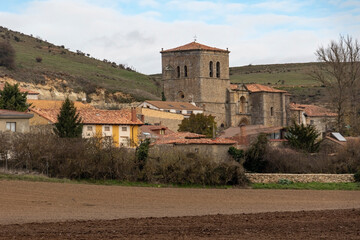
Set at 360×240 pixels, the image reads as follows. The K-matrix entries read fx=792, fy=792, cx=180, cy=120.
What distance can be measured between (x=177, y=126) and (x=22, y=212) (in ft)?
143

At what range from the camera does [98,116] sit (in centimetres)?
5675

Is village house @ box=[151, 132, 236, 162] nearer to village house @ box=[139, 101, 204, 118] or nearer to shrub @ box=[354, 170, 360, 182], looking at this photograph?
shrub @ box=[354, 170, 360, 182]

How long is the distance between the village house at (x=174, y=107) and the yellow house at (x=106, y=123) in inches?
687

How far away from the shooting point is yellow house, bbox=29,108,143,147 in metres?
54.5

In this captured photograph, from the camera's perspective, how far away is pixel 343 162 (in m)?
51.7

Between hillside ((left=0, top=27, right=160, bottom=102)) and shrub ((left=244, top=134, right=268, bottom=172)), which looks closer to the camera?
shrub ((left=244, top=134, right=268, bottom=172))

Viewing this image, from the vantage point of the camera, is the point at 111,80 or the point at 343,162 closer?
the point at 343,162

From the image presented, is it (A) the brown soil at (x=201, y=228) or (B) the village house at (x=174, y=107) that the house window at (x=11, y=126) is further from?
(B) the village house at (x=174, y=107)

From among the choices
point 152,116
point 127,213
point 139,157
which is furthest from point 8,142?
point 152,116

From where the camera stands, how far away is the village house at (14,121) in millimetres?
46625

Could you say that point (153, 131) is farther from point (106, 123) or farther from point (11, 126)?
point (11, 126)

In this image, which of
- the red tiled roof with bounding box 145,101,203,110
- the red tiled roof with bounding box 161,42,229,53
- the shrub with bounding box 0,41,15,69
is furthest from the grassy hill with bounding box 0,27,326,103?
the red tiled roof with bounding box 145,101,203,110

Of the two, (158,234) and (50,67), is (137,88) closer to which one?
(50,67)

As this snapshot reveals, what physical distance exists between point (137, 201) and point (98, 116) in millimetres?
22531
